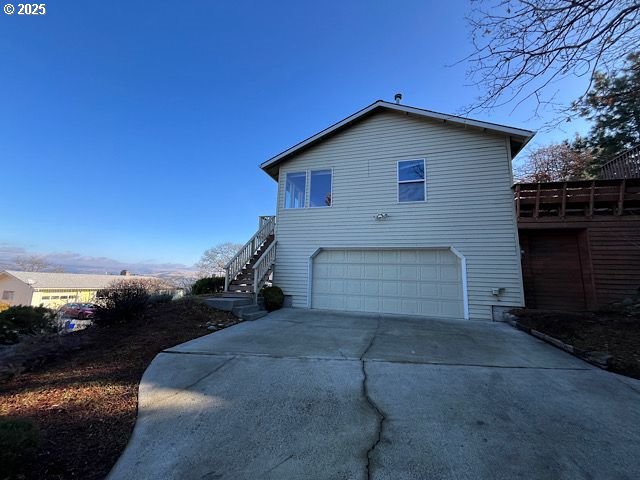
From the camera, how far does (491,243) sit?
739 cm

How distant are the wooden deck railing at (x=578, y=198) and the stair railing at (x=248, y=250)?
796 centimetres

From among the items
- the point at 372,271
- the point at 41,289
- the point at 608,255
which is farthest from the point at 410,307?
the point at 41,289

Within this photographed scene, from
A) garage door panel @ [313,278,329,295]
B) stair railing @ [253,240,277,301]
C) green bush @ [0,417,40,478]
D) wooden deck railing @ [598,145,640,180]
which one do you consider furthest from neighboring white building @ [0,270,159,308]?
wooden deck railing @ [598,145,640,180]

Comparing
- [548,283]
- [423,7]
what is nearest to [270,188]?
[423,7]

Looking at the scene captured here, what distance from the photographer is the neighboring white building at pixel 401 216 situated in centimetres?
745

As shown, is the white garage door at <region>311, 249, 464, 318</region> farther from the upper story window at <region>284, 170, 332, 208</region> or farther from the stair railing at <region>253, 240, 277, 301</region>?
the upper story window at <region>284, 170, 332, 208</region>

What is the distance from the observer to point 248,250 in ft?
30.6

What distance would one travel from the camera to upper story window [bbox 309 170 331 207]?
934 cm

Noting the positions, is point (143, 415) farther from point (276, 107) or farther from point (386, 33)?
point (276, 107)

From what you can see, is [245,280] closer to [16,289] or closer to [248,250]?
[248,250]

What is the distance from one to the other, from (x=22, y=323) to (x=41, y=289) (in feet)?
98.0

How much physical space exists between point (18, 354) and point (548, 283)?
11.6 m

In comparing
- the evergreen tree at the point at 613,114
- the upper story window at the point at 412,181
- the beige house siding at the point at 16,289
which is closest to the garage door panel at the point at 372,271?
the upper story window at the point at 412,181

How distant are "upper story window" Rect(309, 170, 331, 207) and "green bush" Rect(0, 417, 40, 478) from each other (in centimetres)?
812
